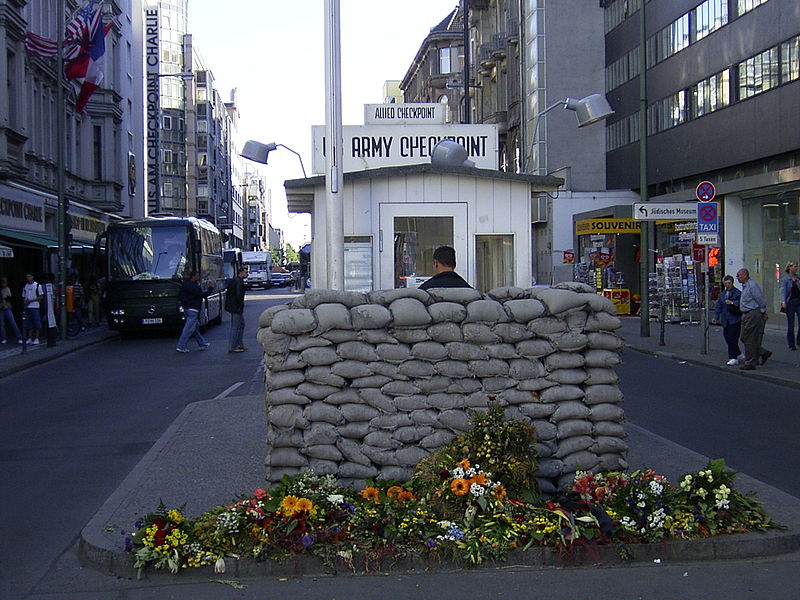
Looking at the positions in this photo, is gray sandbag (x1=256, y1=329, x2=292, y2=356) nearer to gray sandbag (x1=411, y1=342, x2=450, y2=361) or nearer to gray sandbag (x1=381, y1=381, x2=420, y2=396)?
gray sandbag (x1=381, y1=381, x2=420, y2=396)

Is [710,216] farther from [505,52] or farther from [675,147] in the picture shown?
[505,52]

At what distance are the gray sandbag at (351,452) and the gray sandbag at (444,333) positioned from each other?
896 mm

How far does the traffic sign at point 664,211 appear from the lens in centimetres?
2045

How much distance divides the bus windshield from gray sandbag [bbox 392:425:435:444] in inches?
831

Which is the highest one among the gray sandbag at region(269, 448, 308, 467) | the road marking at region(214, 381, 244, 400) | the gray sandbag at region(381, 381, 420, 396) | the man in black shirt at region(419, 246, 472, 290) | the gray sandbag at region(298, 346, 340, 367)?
the man in black shirt at region(419, 246, 472, 290)

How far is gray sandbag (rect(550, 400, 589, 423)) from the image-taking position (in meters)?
6.45

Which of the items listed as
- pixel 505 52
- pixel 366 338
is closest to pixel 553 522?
pixel 366 338

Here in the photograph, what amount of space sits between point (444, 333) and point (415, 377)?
356mm

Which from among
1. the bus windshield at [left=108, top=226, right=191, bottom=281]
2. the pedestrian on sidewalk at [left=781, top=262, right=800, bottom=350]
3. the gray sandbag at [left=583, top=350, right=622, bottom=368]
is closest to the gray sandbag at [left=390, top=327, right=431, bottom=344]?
the gray sandbag at [left=583, top=350, right=622, bottom=368]

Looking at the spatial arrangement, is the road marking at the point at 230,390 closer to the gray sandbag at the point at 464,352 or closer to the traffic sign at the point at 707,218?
the gray sandbag at the point at 464,352

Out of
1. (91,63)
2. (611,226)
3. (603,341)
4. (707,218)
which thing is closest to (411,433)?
(603,341)

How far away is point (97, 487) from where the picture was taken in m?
7.99

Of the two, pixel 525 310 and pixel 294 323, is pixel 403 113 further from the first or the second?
pixel 294 323

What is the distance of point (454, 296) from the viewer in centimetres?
646
